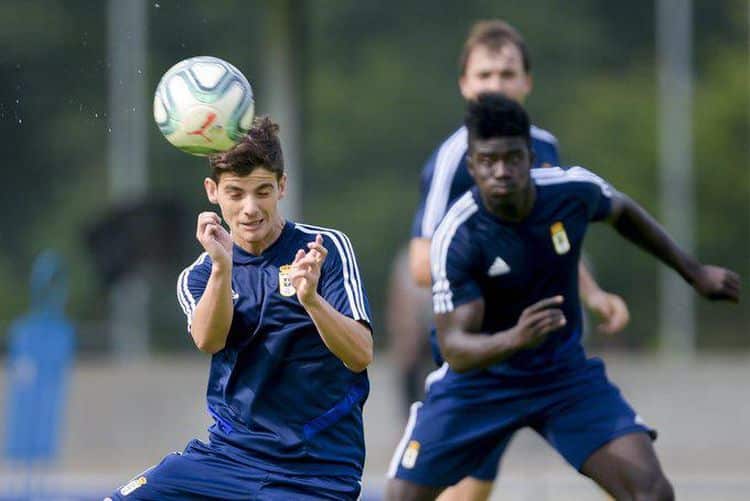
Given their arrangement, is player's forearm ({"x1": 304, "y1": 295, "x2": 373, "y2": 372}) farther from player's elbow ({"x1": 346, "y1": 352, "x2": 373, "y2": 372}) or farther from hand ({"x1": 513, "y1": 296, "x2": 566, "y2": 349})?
hand ({"x1": 513, "y1": 296, "x2": 566, "y2": 349})

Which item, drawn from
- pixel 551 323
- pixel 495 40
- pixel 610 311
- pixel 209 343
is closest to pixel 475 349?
pixel 551 323

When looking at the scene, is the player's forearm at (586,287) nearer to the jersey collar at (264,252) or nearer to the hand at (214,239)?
the jersey collar at (264,252)

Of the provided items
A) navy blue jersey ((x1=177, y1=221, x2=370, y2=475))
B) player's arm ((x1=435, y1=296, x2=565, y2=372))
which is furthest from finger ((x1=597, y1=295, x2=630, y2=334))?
navy blue jersey ((x1=177, y1=221, x2=370, y2=475))

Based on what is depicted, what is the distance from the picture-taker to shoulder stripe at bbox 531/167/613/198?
6121mm

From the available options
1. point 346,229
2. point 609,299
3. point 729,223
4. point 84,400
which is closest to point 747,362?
point 729,223

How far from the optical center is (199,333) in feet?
16.2

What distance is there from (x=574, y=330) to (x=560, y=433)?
42cm

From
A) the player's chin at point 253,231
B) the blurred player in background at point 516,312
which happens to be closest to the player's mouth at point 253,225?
the player's chin at point 253,231

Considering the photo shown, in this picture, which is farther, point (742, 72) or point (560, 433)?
point (742, 72)

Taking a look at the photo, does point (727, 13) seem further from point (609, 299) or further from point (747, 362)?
point (609, 299)

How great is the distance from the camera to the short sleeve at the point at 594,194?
6168 millimetres

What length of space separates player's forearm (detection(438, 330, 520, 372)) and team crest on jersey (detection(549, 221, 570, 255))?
446 mm

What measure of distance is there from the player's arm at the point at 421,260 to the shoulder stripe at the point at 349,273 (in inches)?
57.6

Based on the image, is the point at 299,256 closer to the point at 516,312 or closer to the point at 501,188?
the point at 501,188
